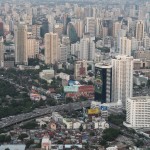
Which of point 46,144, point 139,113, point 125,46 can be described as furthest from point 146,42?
point 46,144

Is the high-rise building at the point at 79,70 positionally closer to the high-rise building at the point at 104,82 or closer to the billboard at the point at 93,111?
the high-rise building at the point at 104,82

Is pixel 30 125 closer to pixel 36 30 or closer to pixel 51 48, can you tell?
pixel 51 48

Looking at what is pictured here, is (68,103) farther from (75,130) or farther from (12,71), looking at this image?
(12,71)

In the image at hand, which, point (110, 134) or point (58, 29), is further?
point (58, 29)

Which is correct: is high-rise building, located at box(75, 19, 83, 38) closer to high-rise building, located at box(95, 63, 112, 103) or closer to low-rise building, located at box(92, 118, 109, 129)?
high-rise building, located at box(95, 63, 112, 103)

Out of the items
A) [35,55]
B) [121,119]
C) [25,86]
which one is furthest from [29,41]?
[121,119]

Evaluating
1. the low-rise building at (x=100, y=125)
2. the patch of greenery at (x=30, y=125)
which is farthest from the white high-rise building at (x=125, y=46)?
the patch of greenery at (x=30, y=125)

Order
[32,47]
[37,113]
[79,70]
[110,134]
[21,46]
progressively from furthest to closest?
[32,47] → [21,46] → [79,70] → [37,113] → [110,134]
